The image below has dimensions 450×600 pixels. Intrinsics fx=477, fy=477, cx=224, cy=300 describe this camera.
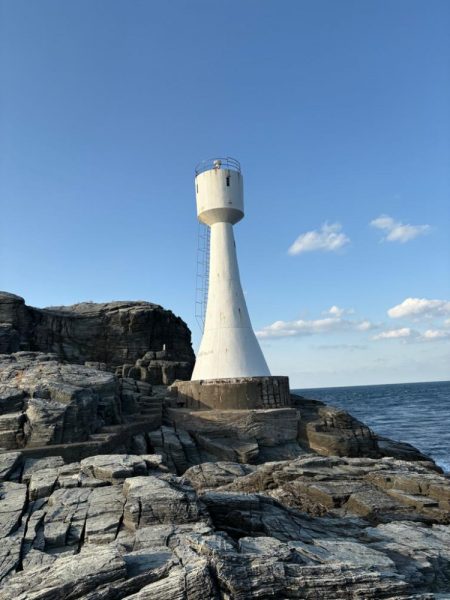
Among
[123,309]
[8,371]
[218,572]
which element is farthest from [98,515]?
[123,309]

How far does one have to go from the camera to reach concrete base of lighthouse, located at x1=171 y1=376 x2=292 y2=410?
19391 millimetres

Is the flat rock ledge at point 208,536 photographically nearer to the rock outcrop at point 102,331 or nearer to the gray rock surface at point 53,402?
the gray rock surface at point 53,402

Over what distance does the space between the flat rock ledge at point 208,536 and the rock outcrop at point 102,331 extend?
21.4m

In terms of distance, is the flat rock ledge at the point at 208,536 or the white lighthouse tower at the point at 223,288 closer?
the flat rock ledge at the point at 208,536

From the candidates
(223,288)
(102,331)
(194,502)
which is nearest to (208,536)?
(194,502)

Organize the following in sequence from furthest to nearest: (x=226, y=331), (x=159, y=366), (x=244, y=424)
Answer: (x=159, y=366) < (x=226, y=331) < (x=244, y=424)

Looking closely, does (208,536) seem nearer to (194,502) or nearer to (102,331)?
(194,502)

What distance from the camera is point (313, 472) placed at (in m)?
12.7

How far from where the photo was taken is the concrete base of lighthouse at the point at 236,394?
1939 centimetres

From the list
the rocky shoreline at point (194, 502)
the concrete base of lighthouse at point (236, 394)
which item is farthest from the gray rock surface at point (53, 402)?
the concrete base of lighthouse at point (236, 394)

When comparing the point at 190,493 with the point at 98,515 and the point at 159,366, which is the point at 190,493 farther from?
the point at 159,366

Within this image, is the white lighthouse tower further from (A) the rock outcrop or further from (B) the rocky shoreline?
(A) the rock outcrop

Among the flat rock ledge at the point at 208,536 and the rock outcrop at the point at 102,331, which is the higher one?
the rock outcrop at the point at 102,331

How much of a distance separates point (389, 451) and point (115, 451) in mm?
11984
